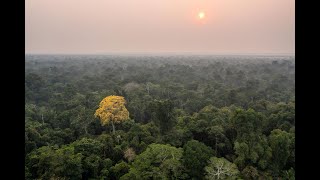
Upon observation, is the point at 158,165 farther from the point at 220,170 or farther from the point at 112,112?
the point at 112,112

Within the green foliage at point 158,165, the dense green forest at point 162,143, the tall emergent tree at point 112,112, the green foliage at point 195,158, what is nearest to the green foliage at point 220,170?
the dense green forest at point 162,143

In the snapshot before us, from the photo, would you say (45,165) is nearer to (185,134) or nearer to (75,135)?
(75,135)

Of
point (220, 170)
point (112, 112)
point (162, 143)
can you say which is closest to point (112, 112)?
point (112, 112)

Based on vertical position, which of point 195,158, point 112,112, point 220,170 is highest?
point 112,112

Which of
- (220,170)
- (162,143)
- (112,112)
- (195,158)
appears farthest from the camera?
(112,112)

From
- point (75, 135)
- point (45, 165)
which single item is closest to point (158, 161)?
point (45, 165)

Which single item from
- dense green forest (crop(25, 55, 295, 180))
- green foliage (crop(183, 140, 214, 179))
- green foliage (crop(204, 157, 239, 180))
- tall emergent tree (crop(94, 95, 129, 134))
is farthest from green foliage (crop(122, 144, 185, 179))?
tall emergent tree (crop(94, 95, 129, 134))

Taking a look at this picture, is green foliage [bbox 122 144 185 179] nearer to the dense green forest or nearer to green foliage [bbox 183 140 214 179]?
the dense green forest

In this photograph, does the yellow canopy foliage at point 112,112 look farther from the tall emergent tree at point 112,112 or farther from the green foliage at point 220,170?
the green foliage at point 220,170

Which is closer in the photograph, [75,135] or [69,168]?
[69,168]
